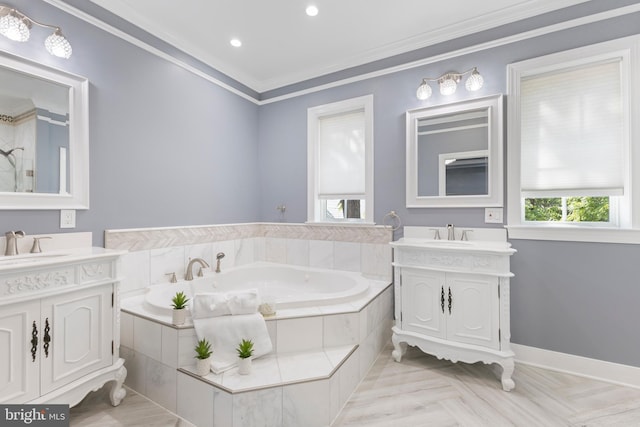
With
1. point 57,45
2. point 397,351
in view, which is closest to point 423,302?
point 397,351

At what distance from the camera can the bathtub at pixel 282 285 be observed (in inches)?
82.8

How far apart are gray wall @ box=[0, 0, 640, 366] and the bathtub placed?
0.58 metres

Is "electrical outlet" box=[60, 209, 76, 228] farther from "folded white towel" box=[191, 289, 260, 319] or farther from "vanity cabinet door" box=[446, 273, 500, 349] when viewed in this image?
"vanity cabinet door" box=[446, 273, 500, 349]

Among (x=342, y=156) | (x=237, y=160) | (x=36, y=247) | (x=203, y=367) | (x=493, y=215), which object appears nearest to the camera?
(x=203, y=367)

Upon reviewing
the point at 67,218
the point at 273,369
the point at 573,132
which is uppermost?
the point at 573,132

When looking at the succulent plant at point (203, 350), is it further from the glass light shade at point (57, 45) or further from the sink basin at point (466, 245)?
the glass light shade at point (57, 45)

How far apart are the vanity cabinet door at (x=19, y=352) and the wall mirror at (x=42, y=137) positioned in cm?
71

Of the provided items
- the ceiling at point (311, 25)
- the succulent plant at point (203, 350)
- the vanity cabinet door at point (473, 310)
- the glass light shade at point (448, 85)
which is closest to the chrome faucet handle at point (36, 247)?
the succulent plant at point (203, 350)

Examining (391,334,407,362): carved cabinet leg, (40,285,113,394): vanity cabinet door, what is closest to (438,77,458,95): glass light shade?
(391,334,407,362): carved cabinet leg

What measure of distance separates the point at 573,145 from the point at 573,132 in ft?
0.31

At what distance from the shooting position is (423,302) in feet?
7.18

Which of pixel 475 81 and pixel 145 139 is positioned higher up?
pixel 475 81

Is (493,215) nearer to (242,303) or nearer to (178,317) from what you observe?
(242,303)

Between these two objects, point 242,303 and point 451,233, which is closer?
point 242,303
